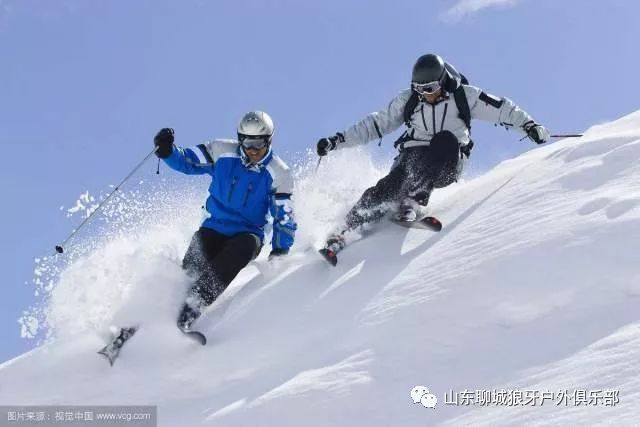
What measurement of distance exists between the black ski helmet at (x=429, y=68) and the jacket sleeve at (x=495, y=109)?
56cm

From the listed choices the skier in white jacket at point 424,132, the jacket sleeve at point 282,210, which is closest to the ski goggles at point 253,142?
the jacket sleeve at point 282,210

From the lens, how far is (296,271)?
706 cm

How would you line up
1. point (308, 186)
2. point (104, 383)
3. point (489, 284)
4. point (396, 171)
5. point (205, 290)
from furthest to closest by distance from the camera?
point (308, 186)
point (396, 171)
point (205, 290)
point (104, 383)
point (489, 284)

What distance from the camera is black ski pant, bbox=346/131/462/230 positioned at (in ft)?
23.7

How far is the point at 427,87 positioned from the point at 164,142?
9.33ft

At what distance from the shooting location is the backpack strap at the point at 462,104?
7.54 m

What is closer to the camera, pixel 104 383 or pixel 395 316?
pixel 395 316

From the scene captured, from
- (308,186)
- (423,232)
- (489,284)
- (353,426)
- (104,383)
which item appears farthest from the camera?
(308,186)

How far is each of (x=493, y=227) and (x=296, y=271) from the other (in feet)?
6.96

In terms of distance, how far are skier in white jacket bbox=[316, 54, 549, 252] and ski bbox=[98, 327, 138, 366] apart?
2.15 m

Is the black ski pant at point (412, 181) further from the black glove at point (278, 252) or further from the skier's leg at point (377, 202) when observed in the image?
the black glove at point (278, 252)

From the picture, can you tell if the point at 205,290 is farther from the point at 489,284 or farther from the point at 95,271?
the point at 489,284

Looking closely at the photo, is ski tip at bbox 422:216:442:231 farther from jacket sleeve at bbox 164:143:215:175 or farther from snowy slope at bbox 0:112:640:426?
jacket sleeve at bbox 164:143:215:175

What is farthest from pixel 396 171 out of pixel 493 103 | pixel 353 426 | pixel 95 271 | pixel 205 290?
pixel 353 426
